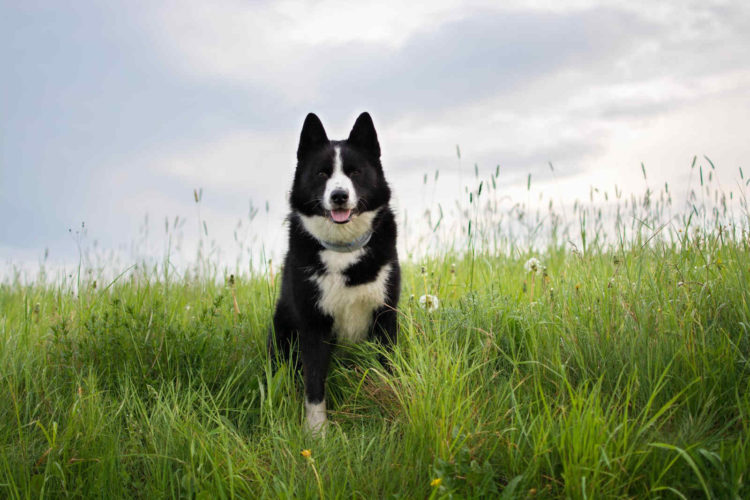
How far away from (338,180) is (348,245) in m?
0.43

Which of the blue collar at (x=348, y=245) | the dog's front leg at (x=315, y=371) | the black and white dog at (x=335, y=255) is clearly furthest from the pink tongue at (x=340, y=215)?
the dog's front leg at (x=315, y=371)

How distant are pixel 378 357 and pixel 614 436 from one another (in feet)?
5.13

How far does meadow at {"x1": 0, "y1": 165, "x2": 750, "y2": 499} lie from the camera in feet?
7.69

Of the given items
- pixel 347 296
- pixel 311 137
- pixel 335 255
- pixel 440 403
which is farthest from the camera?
pixel 311 137

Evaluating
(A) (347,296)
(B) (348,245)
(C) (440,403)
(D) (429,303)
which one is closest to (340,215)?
(B) (348,245)

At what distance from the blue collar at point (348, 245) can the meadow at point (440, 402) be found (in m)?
0.54

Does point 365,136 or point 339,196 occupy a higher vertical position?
point 365,136

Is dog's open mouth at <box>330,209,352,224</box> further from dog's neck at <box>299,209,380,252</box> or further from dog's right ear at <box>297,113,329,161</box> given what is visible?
dog's right ear at <box>297,113,329,161</box>

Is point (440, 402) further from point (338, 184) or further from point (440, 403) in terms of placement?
point (338, 184)

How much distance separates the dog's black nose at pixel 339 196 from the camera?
349cm

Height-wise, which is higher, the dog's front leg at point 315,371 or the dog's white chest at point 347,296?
the dog's white chest at point 347,296

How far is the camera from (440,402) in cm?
271

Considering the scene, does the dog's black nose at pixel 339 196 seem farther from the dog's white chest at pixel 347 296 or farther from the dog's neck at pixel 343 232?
the dog's white chest at pixel 347 296

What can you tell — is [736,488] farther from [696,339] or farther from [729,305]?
[729,305]
